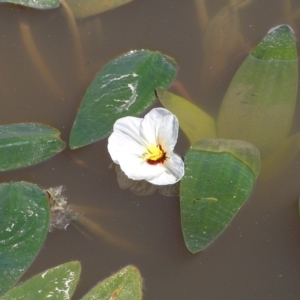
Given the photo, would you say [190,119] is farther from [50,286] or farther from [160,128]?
[50,286]

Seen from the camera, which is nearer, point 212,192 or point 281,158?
point 212,192

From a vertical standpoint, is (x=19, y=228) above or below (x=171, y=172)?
below

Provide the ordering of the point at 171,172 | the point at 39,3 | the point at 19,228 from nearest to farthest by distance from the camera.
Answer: the point at 171,172
the point at 19,228
the point at 39,3

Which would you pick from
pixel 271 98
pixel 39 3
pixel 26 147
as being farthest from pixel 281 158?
pixel 39 3

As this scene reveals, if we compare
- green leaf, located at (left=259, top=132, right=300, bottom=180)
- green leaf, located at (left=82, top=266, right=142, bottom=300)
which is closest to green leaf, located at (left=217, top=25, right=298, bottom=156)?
green leaf, located at (left=259, top=132, right=300, bottom=180)

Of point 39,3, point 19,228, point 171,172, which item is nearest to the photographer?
point 171,172

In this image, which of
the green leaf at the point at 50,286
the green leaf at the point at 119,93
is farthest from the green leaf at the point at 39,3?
the green leaf at the point at 50,286

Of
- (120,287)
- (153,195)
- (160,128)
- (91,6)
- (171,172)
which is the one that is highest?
(91,6)
